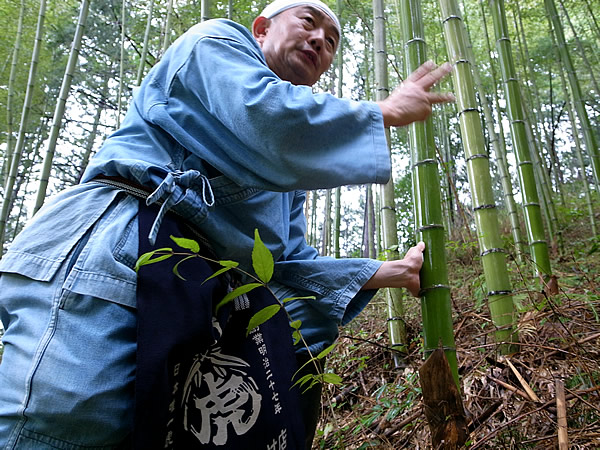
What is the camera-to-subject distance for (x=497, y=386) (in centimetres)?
182

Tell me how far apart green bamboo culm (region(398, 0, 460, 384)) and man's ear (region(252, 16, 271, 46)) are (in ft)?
2.11

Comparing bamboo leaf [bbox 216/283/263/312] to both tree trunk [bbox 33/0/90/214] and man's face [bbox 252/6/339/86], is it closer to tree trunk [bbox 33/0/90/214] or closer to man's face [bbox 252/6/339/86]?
man's face [bbox 252/6/339/86]

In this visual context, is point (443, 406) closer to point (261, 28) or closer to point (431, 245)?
point (431, 245)

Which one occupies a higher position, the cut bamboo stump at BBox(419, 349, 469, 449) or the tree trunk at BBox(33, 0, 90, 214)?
the tree trunk at BBox(33, 0, 90, 214)

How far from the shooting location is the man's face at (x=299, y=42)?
1.55 m

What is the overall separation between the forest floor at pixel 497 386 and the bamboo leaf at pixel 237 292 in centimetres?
43

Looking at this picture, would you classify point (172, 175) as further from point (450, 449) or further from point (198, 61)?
point (450, 449)

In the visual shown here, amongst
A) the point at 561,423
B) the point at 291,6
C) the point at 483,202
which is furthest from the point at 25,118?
the point at 561,423

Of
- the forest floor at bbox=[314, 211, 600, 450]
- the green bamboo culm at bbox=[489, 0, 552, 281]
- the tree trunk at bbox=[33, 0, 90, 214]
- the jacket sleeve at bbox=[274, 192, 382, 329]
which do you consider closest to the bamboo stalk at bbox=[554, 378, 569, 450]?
the forest floor at bbox=[314, 211, 600, 450]

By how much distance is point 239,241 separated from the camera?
4.25ft

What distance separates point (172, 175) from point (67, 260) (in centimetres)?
31

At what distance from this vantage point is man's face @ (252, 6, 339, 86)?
155cm

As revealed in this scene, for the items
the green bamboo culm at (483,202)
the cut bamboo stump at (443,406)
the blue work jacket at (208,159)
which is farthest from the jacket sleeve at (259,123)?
the green bamboo culm at (483,202)

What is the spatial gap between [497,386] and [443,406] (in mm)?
630
